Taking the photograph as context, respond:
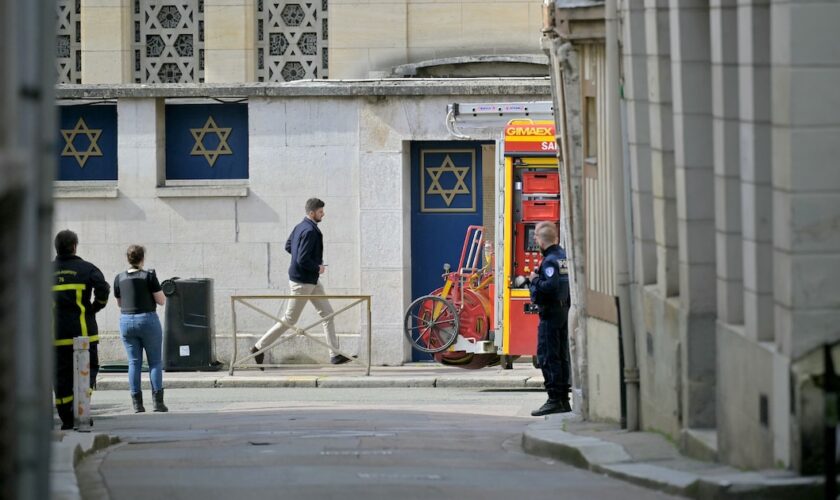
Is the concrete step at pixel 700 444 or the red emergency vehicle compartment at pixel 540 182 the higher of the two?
the red emergency vehicle compartment at pixel 540 182

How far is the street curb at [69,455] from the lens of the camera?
8.84 metres

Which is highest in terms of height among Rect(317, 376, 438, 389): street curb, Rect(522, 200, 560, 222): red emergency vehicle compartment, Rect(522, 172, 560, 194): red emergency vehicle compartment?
Rect(522, 172, 560, 194): red emergency vehicle compartment

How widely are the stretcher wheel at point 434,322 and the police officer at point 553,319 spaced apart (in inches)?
166

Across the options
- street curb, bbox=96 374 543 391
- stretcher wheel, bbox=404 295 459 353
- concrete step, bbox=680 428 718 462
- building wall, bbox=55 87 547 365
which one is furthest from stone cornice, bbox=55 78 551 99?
concrete step, bbox=680 428 718 462

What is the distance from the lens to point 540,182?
18984 mm

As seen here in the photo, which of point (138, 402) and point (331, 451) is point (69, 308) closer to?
point (138, 402)

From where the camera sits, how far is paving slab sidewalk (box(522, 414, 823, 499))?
7906 mm

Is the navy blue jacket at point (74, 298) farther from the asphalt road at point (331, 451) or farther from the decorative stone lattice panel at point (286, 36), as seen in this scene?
the decorative stone lattice panel at point (286, 36)

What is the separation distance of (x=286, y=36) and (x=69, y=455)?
1372 cm

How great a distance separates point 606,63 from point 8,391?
8443mm

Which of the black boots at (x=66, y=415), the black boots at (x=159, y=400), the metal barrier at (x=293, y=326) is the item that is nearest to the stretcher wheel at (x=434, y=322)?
Result: the metal barrier at (x=293, y=326)

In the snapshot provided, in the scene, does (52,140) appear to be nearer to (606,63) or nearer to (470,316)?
(606,63)

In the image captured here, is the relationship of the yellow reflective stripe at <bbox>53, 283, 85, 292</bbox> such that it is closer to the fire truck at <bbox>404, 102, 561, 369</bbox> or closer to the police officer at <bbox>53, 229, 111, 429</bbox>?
the police officer at <bbox>53, 229, 111, 429</bbox>

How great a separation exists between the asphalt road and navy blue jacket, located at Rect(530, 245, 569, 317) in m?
1.10
